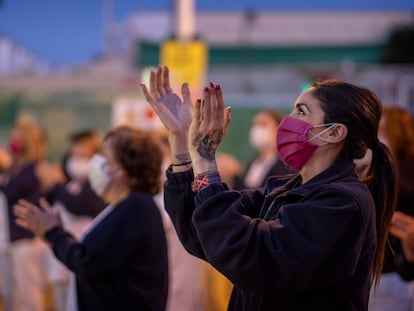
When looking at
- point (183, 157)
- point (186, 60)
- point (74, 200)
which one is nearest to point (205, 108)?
point (183, 157)

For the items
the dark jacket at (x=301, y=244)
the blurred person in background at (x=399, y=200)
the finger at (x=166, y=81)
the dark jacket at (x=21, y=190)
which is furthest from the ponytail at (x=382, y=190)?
the dark jacket at (x=21, y=190)

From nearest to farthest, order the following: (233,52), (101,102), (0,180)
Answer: (0,180) → (101,102) → (233,52)

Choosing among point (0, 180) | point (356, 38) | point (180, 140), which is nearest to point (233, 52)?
point (356, 38)

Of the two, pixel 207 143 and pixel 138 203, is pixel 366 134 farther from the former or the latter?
pixel 138 203

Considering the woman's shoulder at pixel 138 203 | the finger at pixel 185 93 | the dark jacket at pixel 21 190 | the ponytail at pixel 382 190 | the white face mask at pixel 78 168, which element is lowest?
the dark jacket at pixel 21 190

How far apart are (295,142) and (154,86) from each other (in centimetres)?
60

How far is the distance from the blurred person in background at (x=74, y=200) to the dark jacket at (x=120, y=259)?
1.91m

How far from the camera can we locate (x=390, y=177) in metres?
2.40

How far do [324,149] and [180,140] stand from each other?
534mm

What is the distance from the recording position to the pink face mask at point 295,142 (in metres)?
2.23

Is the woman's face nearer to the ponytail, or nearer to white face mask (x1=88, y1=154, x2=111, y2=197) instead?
the ponytail

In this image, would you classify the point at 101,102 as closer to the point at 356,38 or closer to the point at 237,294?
the point at 237,294

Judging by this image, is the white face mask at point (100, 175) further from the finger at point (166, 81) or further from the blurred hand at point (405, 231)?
the blurred hand at point (405, 231)

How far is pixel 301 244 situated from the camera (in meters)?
1.95
